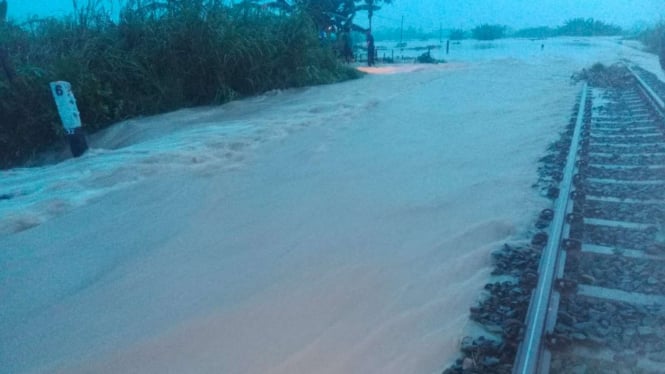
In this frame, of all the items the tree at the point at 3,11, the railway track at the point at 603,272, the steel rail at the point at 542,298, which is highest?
the tree at the point at 3,11

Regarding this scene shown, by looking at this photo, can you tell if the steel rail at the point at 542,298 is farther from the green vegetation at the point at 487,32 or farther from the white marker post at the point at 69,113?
the green vegetation at the point at 487,32

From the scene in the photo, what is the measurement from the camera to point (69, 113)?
5.64m

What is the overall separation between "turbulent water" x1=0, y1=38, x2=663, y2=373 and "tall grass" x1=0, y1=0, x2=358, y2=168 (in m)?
1.77

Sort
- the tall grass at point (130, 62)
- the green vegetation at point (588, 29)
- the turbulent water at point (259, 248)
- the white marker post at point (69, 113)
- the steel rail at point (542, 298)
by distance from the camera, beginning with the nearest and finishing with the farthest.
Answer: the steel rail at point (542, 298)
the turbulent water at point (259, 248)
the white marker post at point (69, 113)
the tall grass at point (130, 62)
the green vegetation at point (588, 29)

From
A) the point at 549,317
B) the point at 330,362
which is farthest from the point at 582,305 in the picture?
the point at 330,362

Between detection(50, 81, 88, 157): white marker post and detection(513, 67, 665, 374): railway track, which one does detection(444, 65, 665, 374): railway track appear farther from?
detection(50, 81, 88, 157): white marker post

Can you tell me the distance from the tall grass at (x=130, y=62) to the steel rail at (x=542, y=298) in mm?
6904

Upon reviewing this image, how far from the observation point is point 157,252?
3188mm

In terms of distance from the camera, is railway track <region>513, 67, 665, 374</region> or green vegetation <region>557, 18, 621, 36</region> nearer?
railway track <region>513, 67, 665, 374</region>

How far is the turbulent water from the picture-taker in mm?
2189

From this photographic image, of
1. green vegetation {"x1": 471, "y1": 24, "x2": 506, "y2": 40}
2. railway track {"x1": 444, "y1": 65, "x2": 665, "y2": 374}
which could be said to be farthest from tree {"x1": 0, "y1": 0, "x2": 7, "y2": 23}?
green vegetation {"x1": 471, "y1": 24, "x2": 506, "y2": 40}

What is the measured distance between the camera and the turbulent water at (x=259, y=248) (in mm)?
2189

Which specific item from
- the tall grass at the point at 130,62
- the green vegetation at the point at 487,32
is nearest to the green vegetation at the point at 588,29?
the green vegetation at the point at 487,32

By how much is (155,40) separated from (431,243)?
293 inches
